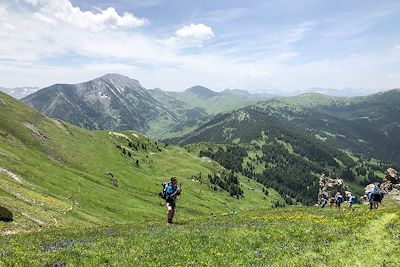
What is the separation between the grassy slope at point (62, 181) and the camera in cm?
6009

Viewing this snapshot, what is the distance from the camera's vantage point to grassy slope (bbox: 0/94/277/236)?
197 feet

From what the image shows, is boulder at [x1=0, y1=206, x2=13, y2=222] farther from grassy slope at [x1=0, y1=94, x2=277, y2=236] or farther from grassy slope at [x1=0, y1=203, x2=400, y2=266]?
grassy slope at [x1=0, y1=203, x2=400, y2=266]

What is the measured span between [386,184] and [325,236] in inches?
4111

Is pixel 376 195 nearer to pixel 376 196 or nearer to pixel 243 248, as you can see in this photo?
pixel 376 196

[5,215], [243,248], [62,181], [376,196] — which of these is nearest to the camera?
[243,248]

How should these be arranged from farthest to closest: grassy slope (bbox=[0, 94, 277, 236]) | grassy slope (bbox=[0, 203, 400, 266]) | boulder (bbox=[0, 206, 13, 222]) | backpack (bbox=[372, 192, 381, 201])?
grassy slope (bbox=[0, 94, 277, 236]), backpack (bbox=[372, 192, 381, 201]), boulder (bbox=[0, 206, 13, 222]), grassy slope (bbox=[0, 203, 400, 266])

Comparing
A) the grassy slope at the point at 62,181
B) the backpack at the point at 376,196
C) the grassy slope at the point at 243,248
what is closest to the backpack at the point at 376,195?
the backpack at the point at 376,196

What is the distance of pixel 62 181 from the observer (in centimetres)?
10256

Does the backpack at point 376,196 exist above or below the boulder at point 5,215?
below

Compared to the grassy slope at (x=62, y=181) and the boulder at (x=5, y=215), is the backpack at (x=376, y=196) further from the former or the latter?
the boulder at (x=5, y=215)

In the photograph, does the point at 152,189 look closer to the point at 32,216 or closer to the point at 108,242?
the point at 32,216

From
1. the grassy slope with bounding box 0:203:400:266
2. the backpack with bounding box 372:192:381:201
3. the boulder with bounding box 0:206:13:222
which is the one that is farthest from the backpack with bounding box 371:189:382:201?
the boulder with bounding box 0:206:13:222

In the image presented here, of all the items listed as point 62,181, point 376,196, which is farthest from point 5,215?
point 62,181

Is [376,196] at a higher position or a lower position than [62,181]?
higher
